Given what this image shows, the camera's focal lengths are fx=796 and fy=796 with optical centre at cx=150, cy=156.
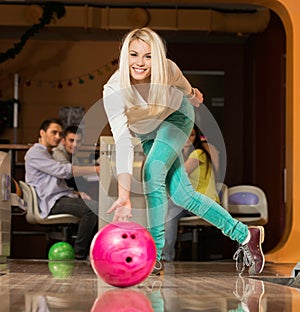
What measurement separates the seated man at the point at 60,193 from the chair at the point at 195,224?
2.25 ft

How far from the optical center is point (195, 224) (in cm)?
599

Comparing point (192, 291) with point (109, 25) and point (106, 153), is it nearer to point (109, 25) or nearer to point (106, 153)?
point (106, 153)

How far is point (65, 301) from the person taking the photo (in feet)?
8.48

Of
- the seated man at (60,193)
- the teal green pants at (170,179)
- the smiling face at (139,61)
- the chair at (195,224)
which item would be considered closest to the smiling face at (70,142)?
the seated man at (60,193)

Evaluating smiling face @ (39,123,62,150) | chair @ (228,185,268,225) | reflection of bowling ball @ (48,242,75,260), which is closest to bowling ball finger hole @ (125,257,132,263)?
reflection of bowling ball @ (48,242,75,260)

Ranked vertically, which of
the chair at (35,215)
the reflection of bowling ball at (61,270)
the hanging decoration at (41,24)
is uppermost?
the hanging decoration at (41,24)

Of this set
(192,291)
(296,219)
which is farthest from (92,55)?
(192,291)

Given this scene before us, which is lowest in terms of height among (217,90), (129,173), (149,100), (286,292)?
(286,292)

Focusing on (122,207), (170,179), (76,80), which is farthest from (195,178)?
(76,80)

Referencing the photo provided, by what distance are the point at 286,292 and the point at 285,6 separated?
324 cm

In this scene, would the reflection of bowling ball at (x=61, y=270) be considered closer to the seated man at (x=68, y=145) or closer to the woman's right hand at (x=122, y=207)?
the woman's right hand at (x=122, y=207)

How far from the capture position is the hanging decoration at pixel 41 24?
318 inches

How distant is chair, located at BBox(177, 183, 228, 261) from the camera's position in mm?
Answer: 5914

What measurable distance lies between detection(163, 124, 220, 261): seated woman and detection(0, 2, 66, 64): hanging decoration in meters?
2.71
